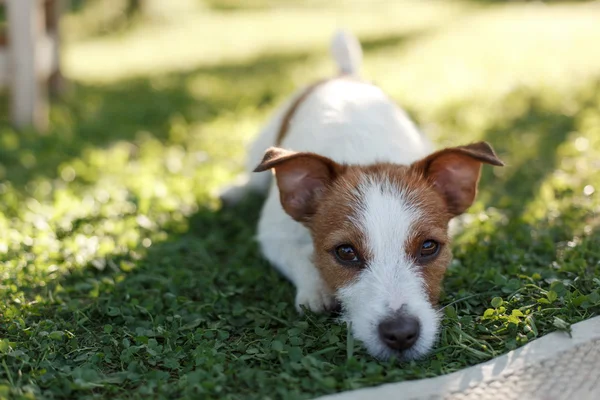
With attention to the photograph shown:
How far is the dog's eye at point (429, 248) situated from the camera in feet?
12.2

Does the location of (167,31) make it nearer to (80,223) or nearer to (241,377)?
(80,223)

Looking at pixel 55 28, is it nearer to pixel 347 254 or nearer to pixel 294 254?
pixel 294 254

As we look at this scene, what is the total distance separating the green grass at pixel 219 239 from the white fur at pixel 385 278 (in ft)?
0.40

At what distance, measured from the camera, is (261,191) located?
6066 millimetres

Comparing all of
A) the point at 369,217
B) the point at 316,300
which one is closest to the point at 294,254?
the point at 316,300

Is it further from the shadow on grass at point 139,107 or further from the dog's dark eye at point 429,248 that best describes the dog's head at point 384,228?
the shadow on grass at point 139,107

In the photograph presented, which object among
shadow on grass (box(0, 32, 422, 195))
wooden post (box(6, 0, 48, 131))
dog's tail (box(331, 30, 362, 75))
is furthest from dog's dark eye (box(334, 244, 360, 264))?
wooden post (box(6, 0, 48, 131))

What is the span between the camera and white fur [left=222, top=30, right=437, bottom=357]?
11.3 feet

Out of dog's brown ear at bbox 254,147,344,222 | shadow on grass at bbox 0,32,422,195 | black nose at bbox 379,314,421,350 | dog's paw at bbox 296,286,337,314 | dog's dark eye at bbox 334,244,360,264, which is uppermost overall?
dog's brown ear at bbox 254,147,344,222

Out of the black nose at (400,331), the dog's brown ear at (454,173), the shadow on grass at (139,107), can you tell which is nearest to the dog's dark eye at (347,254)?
the black nose at (400,331)

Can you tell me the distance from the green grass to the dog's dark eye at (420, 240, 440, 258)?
356 mm

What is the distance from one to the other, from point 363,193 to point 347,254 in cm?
35

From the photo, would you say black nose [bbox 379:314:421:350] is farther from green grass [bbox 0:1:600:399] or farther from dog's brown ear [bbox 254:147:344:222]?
dog's brown ear [bbox 254:147:344:222]

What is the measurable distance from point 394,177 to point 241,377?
55.8 inches
